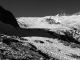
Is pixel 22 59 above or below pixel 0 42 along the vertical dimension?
below

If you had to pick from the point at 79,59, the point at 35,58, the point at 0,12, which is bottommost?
the point at 79,59

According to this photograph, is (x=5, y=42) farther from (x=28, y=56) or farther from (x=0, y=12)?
(x=0, y=12)

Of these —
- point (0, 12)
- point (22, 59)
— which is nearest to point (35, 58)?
point (22, 59)

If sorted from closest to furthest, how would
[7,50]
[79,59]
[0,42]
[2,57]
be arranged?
[2,57] → [7,50] → [0,42] → [79,59]

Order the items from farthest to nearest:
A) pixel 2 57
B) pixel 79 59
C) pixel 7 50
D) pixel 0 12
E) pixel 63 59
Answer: pixel 0 12, pixel 79 59, pixel 63 59, pixel 7 50, pixel 2 57

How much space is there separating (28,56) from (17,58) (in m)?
1.80

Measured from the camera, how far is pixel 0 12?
48969 mm

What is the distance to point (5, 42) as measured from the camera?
60.1 ft

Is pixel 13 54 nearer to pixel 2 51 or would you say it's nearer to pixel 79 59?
pixel 2 51

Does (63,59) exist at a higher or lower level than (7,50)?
lower

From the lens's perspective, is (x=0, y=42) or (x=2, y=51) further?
(x=0, y=42)

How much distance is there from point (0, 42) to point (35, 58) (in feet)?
18.9

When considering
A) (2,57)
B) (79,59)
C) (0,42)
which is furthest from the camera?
(79,59)

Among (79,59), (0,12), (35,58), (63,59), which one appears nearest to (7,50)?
(35,58)
